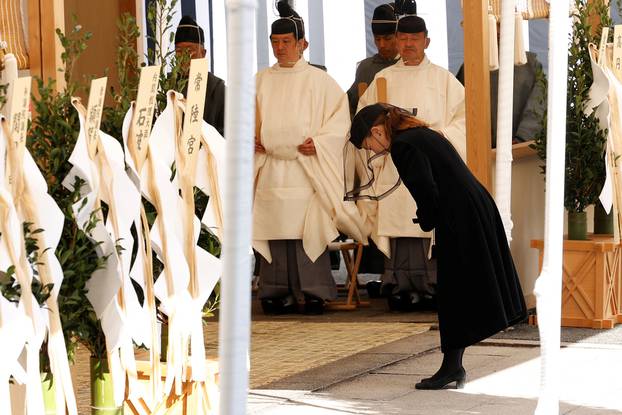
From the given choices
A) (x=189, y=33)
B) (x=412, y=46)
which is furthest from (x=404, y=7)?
(x=189, y=33)

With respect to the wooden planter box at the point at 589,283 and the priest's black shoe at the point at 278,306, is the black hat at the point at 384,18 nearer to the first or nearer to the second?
the priest's black shoe at the point at 278,306

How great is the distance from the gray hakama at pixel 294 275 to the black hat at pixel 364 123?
271cm

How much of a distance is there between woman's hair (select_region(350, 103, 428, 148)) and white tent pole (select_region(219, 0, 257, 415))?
10.6ft

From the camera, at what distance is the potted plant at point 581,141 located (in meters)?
7.18

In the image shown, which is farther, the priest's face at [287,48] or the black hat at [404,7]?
the black hat at [404,7]

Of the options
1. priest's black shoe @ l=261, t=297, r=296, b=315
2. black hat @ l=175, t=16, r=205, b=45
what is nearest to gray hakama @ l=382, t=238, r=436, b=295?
priest's black shoe @ l=261, t=297, r=296, b=315

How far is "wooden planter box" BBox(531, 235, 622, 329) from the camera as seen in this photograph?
705 centimetres

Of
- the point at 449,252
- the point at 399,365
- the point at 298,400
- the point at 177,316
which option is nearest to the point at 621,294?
the point at 399,365

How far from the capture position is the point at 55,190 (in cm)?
392

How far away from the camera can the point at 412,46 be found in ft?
26.6

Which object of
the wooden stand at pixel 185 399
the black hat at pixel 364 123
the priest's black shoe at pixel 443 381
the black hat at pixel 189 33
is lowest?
the priest's black shoe at pixel 443 381

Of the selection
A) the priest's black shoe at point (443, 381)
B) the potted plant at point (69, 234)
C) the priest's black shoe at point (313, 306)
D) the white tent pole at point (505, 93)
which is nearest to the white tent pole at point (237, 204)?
the potted plant at point (69, 234)

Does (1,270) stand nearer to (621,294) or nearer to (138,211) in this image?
(138,211)

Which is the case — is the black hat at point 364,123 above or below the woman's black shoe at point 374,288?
above
